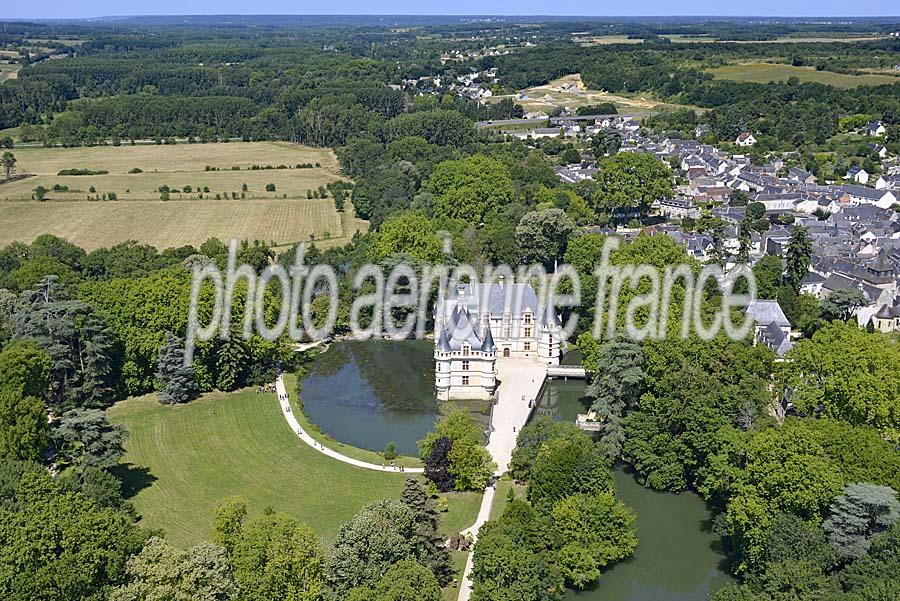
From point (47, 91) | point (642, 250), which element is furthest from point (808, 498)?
point (47, 91)

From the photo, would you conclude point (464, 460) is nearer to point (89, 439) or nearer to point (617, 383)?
point (617, 383)

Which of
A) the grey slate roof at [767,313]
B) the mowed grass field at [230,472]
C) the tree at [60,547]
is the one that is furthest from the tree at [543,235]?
the tree at [60,547]

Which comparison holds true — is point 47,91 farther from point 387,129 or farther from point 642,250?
point 642,250

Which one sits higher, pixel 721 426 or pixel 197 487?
pixel 721 426

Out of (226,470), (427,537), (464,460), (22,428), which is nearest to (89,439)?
(22,428)

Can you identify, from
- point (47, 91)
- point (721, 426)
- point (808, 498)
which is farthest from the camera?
point (47, 91)

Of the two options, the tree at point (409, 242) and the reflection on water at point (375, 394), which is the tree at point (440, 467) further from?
the tree at point (409, 242)

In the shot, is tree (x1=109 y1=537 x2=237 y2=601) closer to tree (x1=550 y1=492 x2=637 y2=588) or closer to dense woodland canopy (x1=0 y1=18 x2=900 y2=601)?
dense woodland canopy (x1=0 y1=18 x2=900 y2=601)
